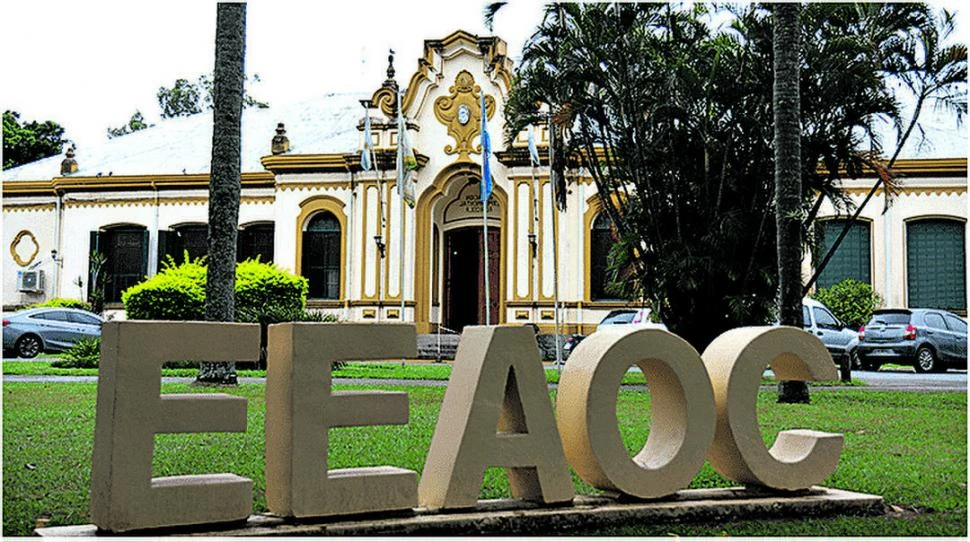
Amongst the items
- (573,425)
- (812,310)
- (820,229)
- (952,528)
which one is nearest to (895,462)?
(952,528)

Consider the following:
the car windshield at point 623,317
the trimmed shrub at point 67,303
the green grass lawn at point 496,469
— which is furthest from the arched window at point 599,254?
the trimmed shrub at point 67,303

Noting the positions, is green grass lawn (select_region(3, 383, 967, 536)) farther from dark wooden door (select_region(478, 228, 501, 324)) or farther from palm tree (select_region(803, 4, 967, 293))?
dark wooden door (select_region(478, 228, 501, 324))

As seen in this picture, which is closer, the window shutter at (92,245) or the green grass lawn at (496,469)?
the green grass lawn at (496,469)

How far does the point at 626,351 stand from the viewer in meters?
5.77

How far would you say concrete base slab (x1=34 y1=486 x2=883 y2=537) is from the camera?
507cm

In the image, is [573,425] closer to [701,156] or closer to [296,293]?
[701,156]

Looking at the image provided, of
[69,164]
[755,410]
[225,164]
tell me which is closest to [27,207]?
[69,164]

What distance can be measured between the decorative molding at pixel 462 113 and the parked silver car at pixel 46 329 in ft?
30.1

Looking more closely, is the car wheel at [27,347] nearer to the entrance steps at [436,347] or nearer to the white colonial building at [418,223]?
the white colonial building at [418,223]

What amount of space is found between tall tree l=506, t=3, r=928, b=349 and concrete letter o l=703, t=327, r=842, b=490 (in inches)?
372

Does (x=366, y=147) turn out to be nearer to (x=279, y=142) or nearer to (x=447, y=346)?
(x=279, y=142)

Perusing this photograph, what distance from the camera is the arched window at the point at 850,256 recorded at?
2567cm

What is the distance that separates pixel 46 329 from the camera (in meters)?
23.3

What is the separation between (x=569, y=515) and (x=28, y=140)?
3676 centimetres
